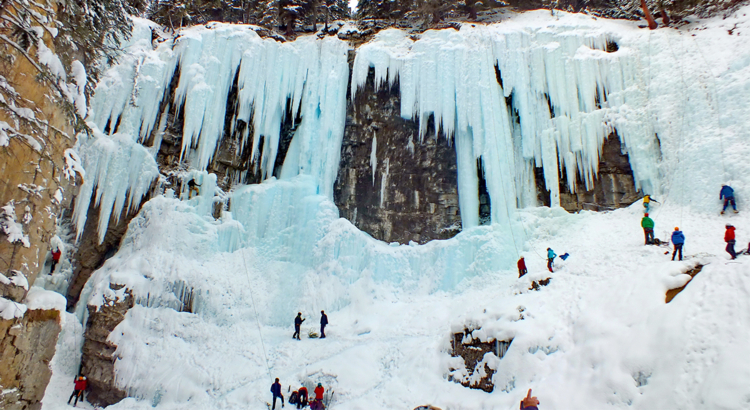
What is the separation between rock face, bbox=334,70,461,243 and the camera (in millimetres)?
14789

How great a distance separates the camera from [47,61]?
175 inches

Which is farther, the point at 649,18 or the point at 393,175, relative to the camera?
the point at 393,175

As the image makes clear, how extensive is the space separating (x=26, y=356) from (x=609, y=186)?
14.9 m

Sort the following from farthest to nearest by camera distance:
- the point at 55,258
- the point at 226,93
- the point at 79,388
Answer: the point at 226,93 → the point at 55,258 → the point at 79,388

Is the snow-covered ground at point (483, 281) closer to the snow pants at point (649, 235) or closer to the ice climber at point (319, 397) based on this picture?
the snow pants at point (649, 235)

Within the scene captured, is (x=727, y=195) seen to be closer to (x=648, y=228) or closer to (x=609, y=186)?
(x=648, y=228)

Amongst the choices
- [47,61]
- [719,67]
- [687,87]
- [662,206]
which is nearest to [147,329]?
[47,61]

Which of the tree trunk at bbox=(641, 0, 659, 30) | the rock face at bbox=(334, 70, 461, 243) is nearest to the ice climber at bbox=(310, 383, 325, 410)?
the rock face at bbox=(334, 70, 461, 243)

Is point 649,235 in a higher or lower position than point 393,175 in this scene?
lower

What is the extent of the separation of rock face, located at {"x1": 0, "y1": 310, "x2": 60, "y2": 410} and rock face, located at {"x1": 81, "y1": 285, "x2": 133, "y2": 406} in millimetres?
6352

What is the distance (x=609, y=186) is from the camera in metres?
13.0

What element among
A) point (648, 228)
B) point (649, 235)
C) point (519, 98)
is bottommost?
point (649, 235)

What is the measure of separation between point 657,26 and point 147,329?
20.2 m

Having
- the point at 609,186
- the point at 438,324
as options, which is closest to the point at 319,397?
the point at 438,324
